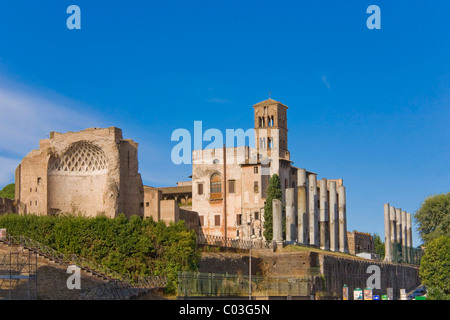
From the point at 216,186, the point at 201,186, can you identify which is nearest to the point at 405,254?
the point at 216,186

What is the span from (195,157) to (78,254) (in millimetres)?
28771

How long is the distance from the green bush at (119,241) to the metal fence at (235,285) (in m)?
2.07

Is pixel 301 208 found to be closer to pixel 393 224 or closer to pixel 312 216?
pixel 312 216

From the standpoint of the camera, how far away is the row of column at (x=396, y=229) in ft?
267

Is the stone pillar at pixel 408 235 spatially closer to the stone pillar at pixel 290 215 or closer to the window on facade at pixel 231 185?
the window on facade at pixel 231 185

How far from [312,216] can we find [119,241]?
89.6ft

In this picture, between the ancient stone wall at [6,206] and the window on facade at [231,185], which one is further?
the window on facade at [231,185]

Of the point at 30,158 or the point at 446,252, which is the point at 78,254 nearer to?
the point at 30,158

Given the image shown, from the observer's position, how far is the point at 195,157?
74.8 meters

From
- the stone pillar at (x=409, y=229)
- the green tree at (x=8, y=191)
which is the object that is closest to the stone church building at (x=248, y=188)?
the stone pillar at (x=409, y=229)

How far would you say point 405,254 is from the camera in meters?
86.4

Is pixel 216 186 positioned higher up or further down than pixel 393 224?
higher up

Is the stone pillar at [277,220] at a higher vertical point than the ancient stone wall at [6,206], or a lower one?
lower
